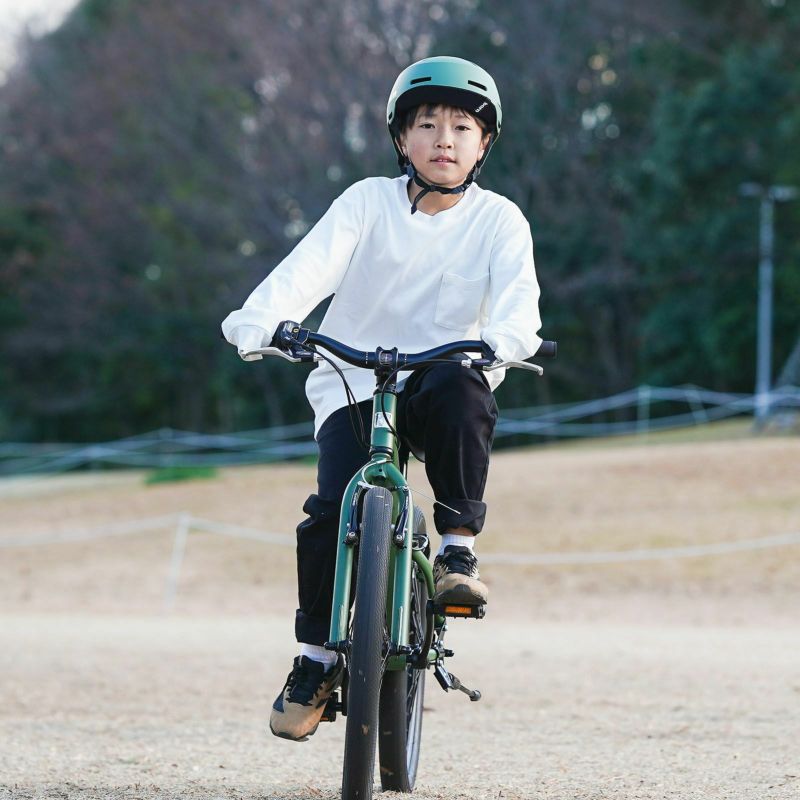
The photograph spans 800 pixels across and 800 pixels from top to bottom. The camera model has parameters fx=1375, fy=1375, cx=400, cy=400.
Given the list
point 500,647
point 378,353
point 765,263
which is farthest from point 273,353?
point 765,263

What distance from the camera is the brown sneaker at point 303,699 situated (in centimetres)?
402

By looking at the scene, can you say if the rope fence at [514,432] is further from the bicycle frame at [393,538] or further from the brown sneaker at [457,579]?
the bicycle frame at [393,538]

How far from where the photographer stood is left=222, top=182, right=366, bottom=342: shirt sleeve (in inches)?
154

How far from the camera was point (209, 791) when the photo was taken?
171 inches

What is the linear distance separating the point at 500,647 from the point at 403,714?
662cm

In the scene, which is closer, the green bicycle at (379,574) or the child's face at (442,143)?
the green bicycle at (379,574)

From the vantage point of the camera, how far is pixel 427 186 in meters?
4.26

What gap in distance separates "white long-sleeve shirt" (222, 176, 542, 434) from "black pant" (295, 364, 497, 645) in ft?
0.45

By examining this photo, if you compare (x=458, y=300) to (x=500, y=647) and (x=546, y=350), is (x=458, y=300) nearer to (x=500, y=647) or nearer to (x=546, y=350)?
(x=546, y=350)

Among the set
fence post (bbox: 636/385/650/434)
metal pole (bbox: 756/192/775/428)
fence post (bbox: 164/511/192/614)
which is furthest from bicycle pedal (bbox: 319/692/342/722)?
metal pole (bbox: 756/192/775/428)

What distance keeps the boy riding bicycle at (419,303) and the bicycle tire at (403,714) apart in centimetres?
8

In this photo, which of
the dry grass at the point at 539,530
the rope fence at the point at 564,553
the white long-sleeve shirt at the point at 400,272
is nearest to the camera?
the white long-sleeve shirt at the point at 400,272

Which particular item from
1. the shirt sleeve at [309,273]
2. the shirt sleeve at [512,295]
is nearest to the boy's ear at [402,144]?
the shirt sleeve at [309,273]

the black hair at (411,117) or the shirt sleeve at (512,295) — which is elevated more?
the black hair at (411,117)
